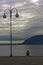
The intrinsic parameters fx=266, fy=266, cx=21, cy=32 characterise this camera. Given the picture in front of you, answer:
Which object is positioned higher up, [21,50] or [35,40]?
[35,40]

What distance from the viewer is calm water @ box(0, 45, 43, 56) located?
19.6m

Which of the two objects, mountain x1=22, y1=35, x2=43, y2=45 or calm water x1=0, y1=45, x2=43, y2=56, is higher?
mountain x1=22, y1=35, x2=43, y2=45

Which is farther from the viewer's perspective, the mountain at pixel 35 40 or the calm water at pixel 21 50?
the mountain at pixel 35 40

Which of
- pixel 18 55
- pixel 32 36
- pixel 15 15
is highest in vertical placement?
pixel 15 15

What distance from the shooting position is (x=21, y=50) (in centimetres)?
1978

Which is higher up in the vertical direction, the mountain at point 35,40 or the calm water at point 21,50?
the mountain at point 35,40

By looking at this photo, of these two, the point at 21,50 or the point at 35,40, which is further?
the point at 35,40

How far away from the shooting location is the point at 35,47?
20219mm

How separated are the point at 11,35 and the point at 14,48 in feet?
3.31

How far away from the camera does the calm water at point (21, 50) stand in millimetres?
19625

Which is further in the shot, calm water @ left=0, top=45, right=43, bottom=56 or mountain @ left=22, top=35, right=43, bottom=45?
mountain @ left=22, top=35, right=43, bottom=45
